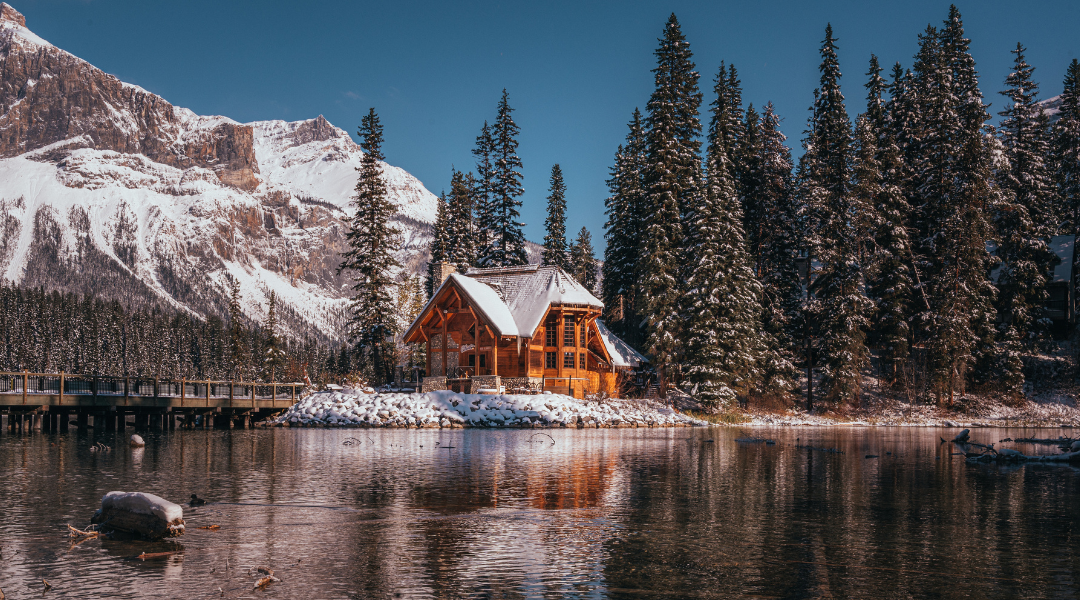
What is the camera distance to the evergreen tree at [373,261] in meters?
58.2

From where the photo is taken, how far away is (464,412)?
149 ft

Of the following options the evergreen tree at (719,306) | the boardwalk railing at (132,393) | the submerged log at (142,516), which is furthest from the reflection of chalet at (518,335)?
the submerged log at (142,516)

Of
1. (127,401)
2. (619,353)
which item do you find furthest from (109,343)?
(619,353)

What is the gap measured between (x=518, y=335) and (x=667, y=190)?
A: 13.8 metres

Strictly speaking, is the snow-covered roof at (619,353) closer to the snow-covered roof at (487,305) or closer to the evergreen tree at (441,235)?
the snow-covered roof at (487,305)

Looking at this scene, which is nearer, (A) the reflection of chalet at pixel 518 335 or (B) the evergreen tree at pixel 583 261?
(A) the reflection of chalet at pixel 518 335

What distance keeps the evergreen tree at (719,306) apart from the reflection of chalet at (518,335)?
719 cm

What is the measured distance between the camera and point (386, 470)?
21.9m

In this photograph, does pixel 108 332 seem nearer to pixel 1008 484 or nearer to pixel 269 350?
pixel 269 350

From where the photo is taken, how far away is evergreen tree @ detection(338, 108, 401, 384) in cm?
5825

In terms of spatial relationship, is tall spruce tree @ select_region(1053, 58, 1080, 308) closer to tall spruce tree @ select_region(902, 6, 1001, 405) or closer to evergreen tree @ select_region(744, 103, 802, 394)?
tall spruce tree @ select_region(902, 6, 1001, 405)

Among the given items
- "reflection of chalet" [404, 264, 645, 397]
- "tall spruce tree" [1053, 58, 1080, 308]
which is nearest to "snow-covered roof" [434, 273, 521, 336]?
"reflection of chalet" [404, 264, 645, 397]

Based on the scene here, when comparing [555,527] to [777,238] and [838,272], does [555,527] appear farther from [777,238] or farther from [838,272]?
[777,238]

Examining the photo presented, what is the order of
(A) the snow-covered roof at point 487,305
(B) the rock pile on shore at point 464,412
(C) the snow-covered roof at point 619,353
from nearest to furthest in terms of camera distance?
(B) the rock pile on shore at point 464,412, (A) the snow-covered roof at point 487,305, (C) the snow-covered roof at point 619,353
